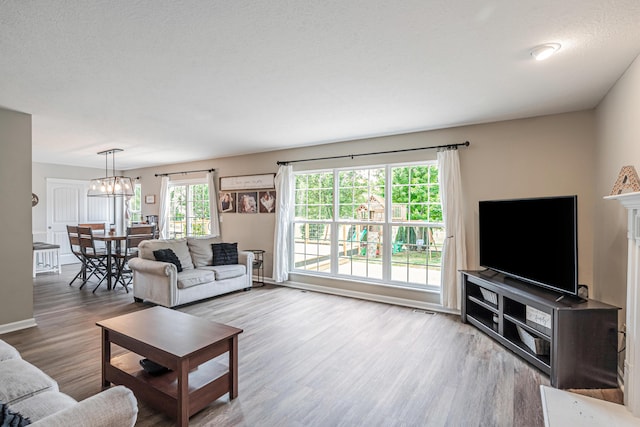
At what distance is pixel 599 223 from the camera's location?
3158mm

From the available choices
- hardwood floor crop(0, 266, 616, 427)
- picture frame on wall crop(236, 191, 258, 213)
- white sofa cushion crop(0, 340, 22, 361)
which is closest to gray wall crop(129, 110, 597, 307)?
hardwood floor crop(0, 266, 616, 427)

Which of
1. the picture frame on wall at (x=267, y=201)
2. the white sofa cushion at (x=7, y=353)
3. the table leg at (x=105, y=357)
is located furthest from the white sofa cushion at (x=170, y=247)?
the white sofa cushion at (x=7, y=353)

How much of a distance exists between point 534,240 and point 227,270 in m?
3.97

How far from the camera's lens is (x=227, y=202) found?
649 centimetres

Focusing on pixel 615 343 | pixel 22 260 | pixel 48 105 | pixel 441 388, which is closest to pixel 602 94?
pixel 615 343

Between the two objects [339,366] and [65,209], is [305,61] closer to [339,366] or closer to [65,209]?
[339,366]

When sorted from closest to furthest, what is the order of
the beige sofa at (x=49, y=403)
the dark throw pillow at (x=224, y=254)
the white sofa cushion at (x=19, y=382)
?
the beige sofa at (x=49, y=403) → the white sofa cushion at (x=19, y=382) → the dark throw pillow at (x=224, y=254)

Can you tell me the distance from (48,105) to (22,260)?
68.5 inches

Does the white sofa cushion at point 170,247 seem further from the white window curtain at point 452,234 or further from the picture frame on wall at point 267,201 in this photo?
the white window curtain at point 452,234

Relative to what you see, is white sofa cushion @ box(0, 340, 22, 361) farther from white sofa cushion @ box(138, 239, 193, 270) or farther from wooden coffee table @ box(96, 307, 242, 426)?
white sofa cushion @ box(138, 239, 193, 270)

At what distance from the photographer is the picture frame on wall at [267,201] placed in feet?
19.2

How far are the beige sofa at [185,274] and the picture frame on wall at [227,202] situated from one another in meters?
1.11

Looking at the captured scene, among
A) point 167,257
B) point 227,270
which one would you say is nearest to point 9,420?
point 167,257

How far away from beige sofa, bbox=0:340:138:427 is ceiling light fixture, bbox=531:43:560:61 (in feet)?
9.50
